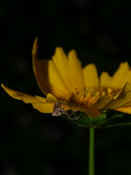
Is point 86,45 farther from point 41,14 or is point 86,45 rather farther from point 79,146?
point 79,146

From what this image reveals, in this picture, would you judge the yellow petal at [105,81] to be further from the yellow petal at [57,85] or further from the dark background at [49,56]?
the dark background at [49,56]

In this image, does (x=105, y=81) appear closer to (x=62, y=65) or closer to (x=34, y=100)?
(x=62, y=65)

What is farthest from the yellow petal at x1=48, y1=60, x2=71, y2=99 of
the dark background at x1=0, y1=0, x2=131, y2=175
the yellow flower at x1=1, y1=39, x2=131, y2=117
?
the dark background at x1=0, y1=0, x2=131, y2=175

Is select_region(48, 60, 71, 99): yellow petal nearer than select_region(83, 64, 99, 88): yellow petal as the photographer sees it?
Yes

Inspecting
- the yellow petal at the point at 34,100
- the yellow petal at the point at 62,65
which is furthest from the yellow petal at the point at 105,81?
the yellow petal at the point at 34,100

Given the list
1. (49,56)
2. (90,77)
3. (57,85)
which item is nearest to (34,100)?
(57,85)

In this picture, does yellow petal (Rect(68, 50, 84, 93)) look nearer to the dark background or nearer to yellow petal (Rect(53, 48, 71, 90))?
yellow petal (Rect(53, 48, 71, 90))
